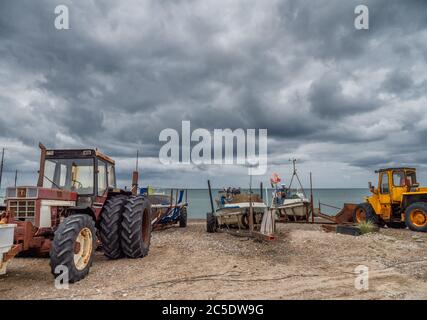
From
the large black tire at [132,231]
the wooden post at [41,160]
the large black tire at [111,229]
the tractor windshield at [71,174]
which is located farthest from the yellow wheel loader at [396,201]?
the wooden post at [41,160]

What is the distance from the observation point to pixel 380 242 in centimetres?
1082

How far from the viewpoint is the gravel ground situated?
18.9 ft

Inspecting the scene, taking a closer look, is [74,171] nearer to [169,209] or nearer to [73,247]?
[73,247]

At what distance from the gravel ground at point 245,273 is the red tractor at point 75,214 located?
1.46 ft

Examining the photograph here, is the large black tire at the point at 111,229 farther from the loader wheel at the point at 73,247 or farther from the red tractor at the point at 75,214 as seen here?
the loader wheel at the point at 73,247

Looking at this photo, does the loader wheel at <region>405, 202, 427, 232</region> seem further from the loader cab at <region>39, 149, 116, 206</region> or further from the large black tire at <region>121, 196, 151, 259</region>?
the loader cab at <region>39, 149, 116, 206</region>

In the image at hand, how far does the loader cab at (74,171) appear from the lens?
8336mm

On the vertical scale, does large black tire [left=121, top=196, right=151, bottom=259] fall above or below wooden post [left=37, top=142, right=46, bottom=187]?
below

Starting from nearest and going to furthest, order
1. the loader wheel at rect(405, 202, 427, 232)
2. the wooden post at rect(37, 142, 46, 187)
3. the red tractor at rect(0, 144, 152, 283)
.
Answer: the red tractor at rect(0, 144, 152, 283) < the wooden post at rect(37, 142, 46, 187) < the loader wheel at rect(405, 202, 427, 232)

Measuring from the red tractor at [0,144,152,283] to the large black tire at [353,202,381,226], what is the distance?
11.6 m

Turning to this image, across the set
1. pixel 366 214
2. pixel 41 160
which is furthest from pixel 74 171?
pixel 366 214

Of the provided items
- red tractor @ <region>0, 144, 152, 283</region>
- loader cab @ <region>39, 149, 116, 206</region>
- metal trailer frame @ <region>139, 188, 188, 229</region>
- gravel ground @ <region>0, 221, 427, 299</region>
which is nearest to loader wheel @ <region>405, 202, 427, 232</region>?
gravel ground @ <region>0, 221, 427, 299</region>
